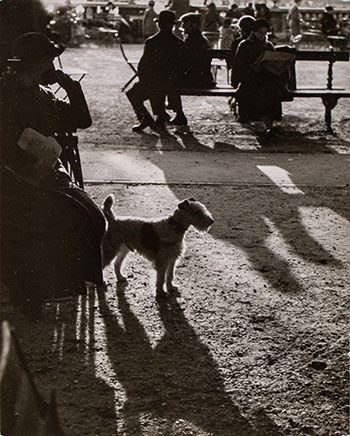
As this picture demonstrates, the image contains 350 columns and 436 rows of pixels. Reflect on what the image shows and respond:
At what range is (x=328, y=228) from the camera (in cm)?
712

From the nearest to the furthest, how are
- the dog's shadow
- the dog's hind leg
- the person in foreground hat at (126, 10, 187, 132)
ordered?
the dog's shadow → the dog's hind leg → the person in foreground hat at (126, 10, 187, 132)

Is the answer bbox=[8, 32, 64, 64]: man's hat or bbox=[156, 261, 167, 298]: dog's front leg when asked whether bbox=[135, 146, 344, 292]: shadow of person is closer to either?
bbox=[156, 261, 167, 298]: dog's front leg

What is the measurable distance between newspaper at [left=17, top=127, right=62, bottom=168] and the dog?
0.73 meters

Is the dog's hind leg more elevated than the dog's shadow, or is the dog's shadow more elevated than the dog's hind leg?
the dog's hind leg

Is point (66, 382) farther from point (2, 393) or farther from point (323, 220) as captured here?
point (323, 220)

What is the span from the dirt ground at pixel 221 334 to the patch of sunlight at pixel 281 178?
1.02ft

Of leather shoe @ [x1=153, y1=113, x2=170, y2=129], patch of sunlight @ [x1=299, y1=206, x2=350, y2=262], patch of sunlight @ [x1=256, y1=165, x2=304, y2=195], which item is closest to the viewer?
patch of sunlight @ [x1=299, y1=206, x2=350, y2=262]

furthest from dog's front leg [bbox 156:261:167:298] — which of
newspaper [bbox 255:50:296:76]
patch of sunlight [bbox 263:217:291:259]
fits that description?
newspaper [bbox 255:50:296:76]

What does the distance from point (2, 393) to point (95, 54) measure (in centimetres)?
2310

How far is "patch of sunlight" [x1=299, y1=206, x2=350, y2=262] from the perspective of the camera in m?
6.56

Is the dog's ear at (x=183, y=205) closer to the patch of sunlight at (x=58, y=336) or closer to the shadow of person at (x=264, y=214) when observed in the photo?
the shadow of person at (x=264, y=214)

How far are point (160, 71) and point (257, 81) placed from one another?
1.46 metres

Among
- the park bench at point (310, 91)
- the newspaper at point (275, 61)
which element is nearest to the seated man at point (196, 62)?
the park bench at point (310, 91)

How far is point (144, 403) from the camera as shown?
13.0ft
